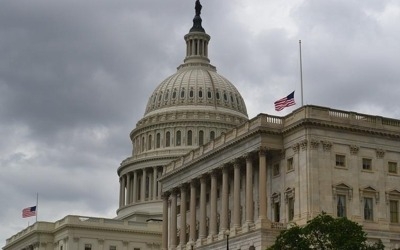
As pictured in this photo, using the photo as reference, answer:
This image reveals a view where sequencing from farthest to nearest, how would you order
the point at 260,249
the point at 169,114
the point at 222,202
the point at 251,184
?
1. the point at 169,114
2. the point at 222,202
3. the point at 251,184
4. the point at 260,249

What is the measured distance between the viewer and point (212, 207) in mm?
108312

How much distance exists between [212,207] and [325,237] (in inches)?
1439

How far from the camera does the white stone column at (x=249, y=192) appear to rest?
322 feet

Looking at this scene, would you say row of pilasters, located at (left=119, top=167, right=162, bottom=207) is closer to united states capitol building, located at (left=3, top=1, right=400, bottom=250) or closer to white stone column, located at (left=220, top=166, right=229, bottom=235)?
united states capitol building, located at (left=3, top=1, right=400, bottom=250)

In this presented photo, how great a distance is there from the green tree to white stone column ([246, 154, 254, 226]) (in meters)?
24.2

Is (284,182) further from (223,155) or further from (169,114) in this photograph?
(169,114)

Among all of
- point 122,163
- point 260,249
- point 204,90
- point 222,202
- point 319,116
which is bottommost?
point 260,249

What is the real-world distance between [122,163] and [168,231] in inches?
2287

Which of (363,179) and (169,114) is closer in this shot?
(363,179)

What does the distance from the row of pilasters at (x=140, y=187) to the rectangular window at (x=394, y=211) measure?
7730 cm

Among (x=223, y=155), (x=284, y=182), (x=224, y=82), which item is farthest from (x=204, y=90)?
(x=284, y=182)

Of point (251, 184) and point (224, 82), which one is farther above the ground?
point (224, 82)

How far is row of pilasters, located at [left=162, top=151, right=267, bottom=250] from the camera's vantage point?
98.6 meters

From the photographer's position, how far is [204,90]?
178250 mm
